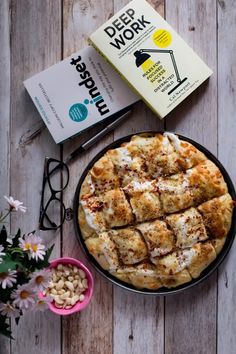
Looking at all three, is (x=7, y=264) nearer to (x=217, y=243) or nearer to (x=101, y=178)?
(x=101, y=178)

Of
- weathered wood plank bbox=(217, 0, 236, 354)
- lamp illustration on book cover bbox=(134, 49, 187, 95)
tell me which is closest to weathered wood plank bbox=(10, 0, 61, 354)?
lamp illustration on book cover bbox=(134, 49, 187, 95)

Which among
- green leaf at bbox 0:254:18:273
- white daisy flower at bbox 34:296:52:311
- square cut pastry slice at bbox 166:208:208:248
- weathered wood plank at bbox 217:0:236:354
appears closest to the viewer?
green leaf at bbox 0:254:18:273

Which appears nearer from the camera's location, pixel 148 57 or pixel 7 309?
pixel 7 309

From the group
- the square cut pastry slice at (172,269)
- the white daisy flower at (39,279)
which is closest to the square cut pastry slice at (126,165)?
the square cut pastry slice at (172,269)

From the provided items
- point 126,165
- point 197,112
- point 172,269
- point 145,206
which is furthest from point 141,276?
point 197,112

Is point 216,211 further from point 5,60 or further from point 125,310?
point 5,60

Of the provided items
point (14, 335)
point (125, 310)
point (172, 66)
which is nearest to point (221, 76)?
point (172, 66)

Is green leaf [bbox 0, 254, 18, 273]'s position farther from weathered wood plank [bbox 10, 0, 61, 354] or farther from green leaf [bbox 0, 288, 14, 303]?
weathered wood plank [bbox 10, 0, 61, 354]

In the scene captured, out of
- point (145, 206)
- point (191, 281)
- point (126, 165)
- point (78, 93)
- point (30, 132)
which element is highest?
point (78, 93)
